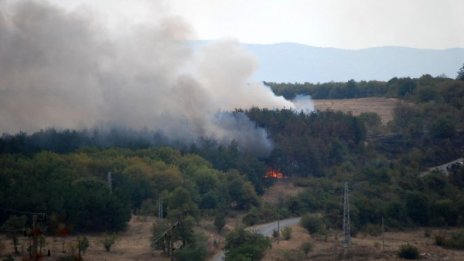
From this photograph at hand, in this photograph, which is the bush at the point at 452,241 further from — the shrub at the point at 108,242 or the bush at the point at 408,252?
the shrub at the point at 108,242

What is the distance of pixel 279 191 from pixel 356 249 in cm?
2551

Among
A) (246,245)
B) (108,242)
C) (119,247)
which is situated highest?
(108,242)

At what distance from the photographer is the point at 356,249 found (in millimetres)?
50531

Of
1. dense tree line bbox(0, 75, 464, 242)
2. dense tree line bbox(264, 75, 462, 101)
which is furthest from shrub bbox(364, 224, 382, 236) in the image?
dense tree line bbox(264, 75, 462, 101)

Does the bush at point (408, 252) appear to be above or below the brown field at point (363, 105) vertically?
below

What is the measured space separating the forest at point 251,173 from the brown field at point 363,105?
22.2 ft

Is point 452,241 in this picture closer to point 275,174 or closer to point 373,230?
point 373,230

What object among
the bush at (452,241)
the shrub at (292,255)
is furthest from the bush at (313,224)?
the shrub at (292,255)

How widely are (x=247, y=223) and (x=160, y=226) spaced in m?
11.5

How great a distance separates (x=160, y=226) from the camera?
50.7 meters

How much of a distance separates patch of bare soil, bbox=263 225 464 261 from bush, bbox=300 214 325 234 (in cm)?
39

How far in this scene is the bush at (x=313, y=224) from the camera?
56719 mm

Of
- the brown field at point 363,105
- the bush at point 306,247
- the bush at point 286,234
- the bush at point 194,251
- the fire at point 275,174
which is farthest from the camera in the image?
the brown field at point 363,105

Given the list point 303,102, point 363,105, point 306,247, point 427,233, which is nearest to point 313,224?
point 427,233
